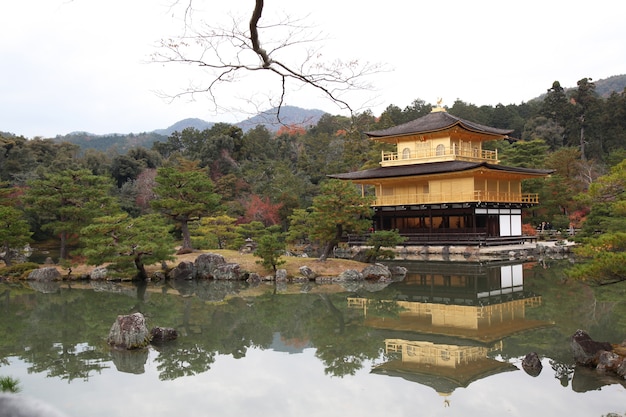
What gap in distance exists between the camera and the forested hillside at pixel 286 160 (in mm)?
29172

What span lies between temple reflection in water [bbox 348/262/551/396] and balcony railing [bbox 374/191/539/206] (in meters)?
7.31

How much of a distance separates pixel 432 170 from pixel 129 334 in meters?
20.0

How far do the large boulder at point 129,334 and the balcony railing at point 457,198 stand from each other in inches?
745

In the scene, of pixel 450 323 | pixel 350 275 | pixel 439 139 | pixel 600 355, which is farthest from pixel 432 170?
pixel 600 355

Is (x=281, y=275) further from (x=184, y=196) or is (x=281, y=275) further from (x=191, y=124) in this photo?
(x=191, y=124)

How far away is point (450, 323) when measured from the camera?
10.7 m

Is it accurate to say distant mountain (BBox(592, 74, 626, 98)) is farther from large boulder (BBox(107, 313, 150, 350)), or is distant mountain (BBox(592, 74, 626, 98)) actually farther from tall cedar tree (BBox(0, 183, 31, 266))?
large boulder (BBox(107, 313, 150, 350))

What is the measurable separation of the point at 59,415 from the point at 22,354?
273 inches

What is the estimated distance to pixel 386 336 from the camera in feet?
→ 31.4

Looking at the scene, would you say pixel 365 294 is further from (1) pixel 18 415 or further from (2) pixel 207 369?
(1) pixel 18 415

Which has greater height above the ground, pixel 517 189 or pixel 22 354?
pixel 517 189

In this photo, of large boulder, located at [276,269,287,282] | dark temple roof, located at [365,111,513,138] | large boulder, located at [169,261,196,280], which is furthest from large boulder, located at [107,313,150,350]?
dark temple roof, located at [365,111,513,138]

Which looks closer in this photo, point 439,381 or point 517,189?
point 439,381

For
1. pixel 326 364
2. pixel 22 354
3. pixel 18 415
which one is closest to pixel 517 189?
pixel 326 364
